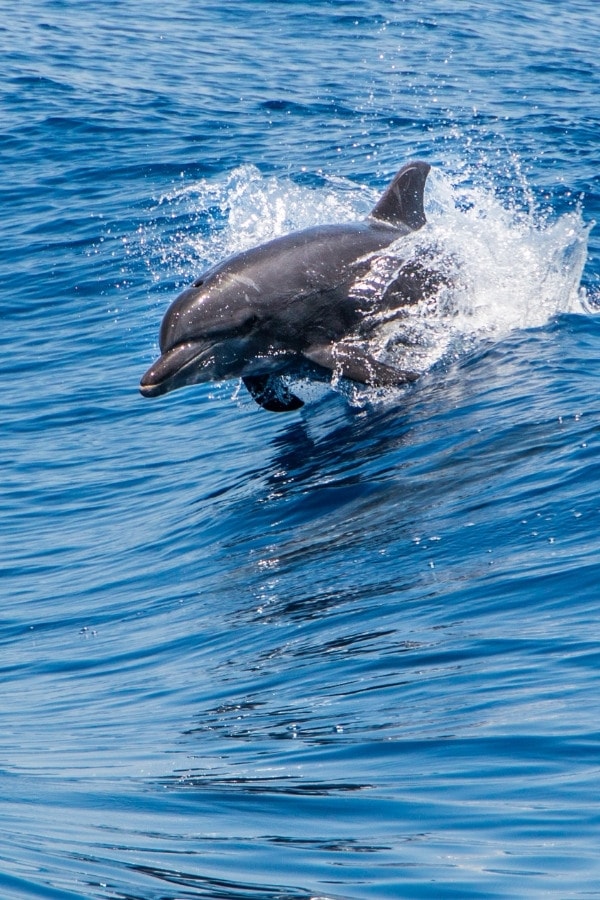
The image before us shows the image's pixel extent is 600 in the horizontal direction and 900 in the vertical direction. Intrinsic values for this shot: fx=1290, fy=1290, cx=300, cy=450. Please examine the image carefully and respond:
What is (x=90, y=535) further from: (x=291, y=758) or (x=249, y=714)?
(x=291, y=758)

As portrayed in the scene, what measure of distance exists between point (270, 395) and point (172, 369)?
1.46m

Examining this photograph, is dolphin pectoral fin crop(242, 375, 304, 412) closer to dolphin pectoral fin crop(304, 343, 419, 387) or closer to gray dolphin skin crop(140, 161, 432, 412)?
gray dolphin skin crop(140, 161, 432, 412)

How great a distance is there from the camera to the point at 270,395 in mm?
12062

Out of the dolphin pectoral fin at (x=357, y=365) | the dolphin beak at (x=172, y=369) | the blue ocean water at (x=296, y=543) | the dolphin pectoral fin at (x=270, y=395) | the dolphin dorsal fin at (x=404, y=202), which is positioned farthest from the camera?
the dolphin dorsal fin at (x=404, y=202)

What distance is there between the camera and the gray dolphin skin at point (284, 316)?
11.0 meters

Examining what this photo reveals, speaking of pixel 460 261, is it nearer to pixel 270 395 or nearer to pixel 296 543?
pixel 270 395

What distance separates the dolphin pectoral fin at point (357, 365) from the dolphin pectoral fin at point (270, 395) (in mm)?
612

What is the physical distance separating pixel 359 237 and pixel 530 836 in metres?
8.19

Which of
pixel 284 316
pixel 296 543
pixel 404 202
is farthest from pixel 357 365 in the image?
pixel 296 543

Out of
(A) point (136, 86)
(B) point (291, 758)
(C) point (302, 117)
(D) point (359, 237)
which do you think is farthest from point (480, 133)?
(B) point (291, 758)

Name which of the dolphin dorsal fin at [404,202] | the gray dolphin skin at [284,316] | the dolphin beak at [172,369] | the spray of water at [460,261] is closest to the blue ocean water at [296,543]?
the spray of water at [460,261]

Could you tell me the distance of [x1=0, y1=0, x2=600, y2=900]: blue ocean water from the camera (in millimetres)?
4758

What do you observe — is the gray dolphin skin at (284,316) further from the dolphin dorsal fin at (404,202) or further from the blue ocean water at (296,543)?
the blue ocean water at (296,543)

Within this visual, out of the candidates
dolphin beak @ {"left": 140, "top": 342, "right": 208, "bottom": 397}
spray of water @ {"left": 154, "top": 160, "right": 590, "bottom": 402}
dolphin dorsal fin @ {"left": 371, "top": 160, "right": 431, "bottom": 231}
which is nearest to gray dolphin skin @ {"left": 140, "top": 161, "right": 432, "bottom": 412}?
dolphin beak @ {"left": 140, "top": 342, "right": 208, "bottom": 397}
